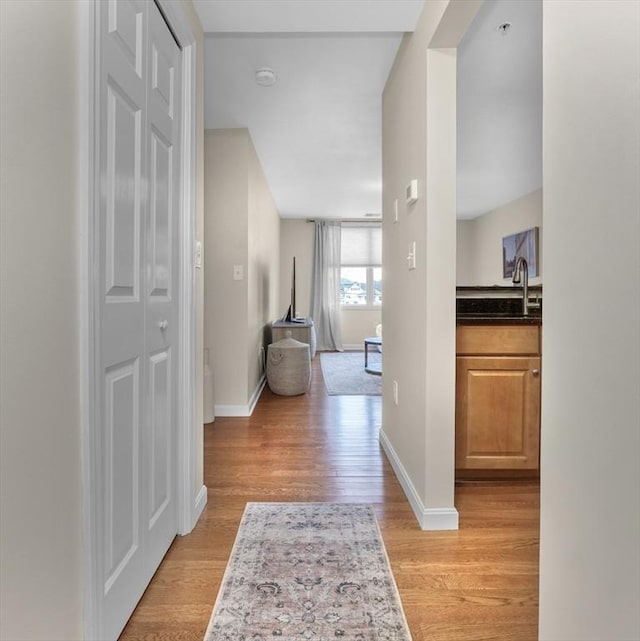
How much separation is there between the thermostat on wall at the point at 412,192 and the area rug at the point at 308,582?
1.47 metres

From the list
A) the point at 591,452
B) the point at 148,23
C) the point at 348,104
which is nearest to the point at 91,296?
the point at 148,23

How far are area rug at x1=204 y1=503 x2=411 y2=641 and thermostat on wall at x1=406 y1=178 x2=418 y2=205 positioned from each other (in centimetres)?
147

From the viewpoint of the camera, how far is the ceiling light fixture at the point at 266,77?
2.55 meters

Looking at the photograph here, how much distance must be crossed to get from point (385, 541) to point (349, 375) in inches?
140

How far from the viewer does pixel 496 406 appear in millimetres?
2135

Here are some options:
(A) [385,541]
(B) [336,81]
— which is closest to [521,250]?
(B) [336,81]

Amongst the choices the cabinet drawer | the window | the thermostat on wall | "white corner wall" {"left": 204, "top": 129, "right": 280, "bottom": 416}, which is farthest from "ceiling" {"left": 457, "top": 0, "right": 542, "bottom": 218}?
the window

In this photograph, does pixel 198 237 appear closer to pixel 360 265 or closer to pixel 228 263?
pixel 228 263

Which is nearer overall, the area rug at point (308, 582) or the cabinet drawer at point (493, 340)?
the area rug at point (308, 582)

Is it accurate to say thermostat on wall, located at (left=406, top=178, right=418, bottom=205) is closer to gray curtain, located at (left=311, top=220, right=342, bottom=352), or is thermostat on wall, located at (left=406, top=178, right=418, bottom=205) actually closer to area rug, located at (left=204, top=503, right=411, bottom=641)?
area rug, located at (left=204, top=503, right=411, bottom=641)

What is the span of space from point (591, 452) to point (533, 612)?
898mm

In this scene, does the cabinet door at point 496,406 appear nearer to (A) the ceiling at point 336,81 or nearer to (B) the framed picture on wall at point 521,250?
(A) the ceiling at point 336,81

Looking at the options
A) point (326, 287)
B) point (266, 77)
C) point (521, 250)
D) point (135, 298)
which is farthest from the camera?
point (326, 287)

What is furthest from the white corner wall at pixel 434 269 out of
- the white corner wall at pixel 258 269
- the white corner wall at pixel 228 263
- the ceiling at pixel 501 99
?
the white corner wall at pixel 258 269
